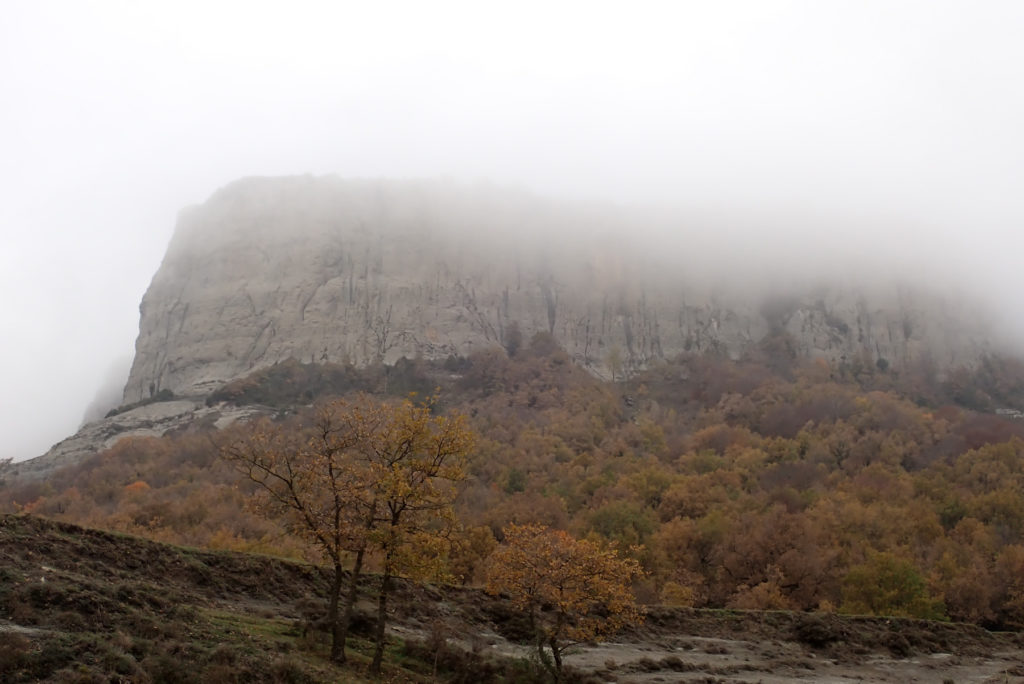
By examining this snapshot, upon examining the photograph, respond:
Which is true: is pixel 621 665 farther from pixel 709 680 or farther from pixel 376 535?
pixel 376 535

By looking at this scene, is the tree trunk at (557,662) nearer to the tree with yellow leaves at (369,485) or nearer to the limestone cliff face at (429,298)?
the tree with yellow leaves at (369,485)

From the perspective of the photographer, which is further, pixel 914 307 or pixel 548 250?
pixel 548 250

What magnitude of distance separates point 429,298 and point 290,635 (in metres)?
130

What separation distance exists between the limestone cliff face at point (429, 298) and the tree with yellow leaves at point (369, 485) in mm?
111051

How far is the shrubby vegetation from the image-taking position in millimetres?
55500

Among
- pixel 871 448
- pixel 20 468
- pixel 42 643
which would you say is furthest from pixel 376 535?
pixel 20 468

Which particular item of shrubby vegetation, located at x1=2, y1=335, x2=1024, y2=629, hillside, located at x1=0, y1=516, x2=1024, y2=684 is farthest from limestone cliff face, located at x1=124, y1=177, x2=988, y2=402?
hillside, located at x1=0, y1=516, x2=1024, y2=684

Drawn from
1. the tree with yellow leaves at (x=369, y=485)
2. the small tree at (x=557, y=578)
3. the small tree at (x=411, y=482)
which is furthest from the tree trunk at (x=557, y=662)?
the tree with yellow leaves at (x=369, y=485)

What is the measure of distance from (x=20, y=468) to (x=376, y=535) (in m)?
107

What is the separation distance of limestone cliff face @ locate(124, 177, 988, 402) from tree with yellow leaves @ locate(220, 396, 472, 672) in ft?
364

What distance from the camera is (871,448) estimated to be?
311 ft

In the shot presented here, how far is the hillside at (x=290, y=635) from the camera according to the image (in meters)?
16.2

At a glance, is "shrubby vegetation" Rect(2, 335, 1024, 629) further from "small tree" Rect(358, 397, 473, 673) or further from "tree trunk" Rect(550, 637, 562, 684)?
"tree trunk" Rect(550, 637, 562, 684)

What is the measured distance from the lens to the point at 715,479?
8444 cm
